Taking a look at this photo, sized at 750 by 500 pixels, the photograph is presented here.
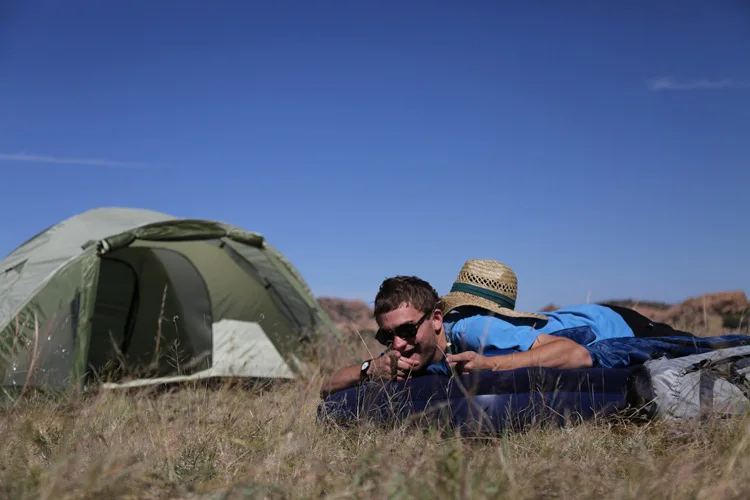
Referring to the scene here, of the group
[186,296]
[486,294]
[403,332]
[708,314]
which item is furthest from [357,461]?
[708,314]

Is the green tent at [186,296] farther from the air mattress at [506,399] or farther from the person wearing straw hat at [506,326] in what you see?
the air mattress at [506,399]

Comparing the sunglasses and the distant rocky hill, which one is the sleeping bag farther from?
the distant rocky hill

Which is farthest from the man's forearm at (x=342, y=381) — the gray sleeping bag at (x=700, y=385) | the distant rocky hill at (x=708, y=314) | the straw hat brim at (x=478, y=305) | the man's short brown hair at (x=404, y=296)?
the distant rocky hill at (x=708, y=314)

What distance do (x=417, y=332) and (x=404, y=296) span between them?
206 millimetres

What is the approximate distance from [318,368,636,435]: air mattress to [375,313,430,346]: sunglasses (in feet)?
0.82

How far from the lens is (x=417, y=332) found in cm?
374

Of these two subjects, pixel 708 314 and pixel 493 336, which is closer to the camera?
pixel 493 336

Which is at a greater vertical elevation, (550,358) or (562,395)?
(550,358)

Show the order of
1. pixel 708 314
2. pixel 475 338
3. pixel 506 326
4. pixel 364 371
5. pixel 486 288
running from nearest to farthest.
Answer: pixel 475 338, pixel 506 326, pixel 364 371, pixel 486 288, pixel 708 314

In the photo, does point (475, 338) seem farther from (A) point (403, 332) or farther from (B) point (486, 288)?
(B) point (486, 288)

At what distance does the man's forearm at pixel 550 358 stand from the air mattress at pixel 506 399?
0.10m

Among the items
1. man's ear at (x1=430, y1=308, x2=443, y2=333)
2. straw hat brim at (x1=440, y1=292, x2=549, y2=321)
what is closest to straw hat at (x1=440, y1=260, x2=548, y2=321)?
straw hat brim at (x1=440, y1=292, x2=549, y2=321)

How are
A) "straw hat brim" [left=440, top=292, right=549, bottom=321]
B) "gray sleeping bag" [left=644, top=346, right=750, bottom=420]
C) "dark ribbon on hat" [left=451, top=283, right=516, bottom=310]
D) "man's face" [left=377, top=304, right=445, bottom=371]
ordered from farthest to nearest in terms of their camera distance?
"dark ribbon on hat" [left=451, top=283, right=516, bottom=310] → "straw hat brim" [left=440, top=292, right=549, bottom=321] → "man's face" [left=377, top=304, right=445, bottom=371] → "gray sleeping bag" [left=644, top=346, right=750, bottom=420]

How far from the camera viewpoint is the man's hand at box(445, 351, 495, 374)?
11.3ft
